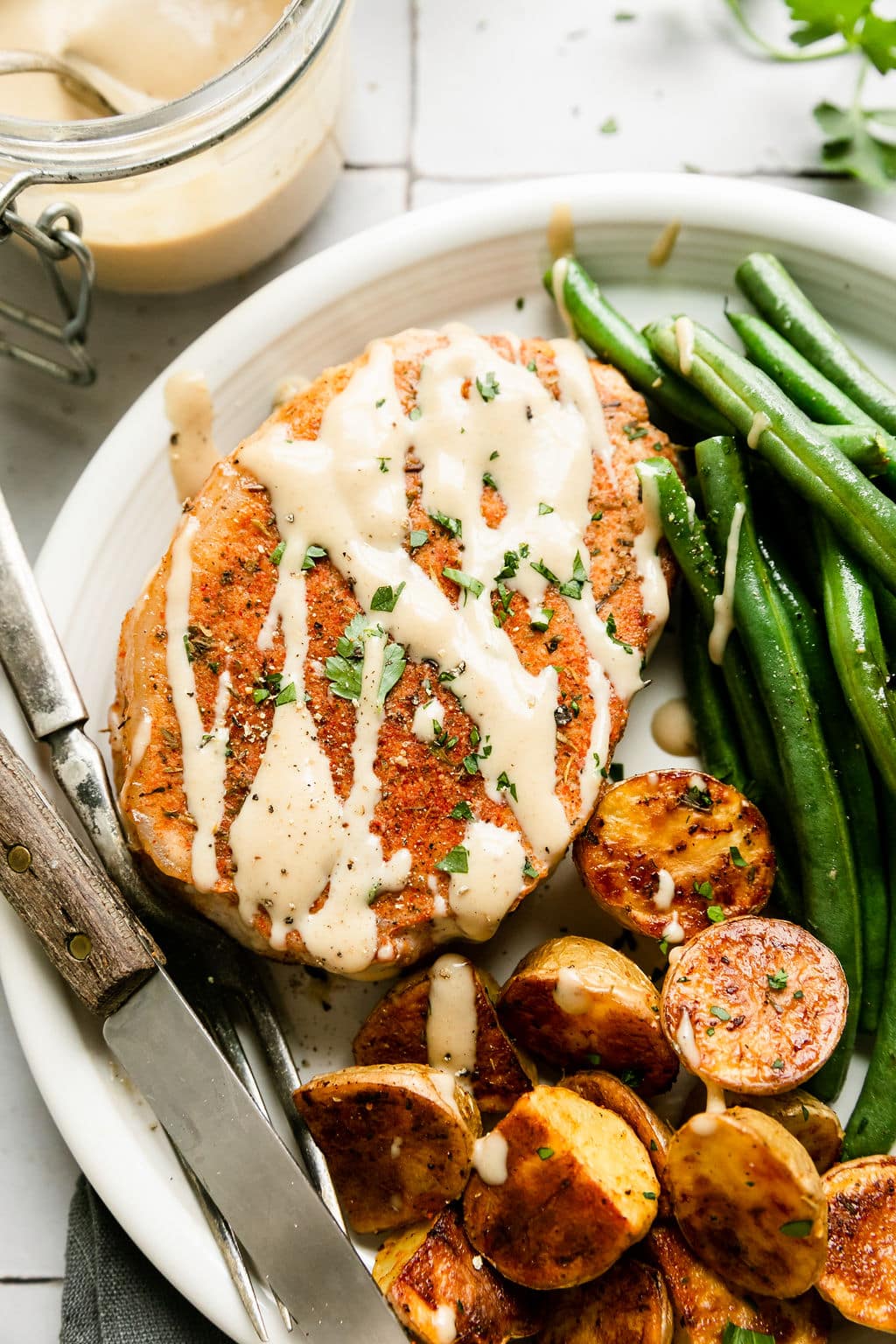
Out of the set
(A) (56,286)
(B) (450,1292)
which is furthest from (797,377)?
(B) (450,1292)

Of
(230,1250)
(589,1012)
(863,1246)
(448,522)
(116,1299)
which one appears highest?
(448,522)

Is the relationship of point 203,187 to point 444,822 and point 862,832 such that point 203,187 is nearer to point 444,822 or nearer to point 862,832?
point 444,822

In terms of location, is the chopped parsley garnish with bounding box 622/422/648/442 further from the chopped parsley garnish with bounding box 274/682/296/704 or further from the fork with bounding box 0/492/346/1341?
the fork with bounding box 0/492/346/1341

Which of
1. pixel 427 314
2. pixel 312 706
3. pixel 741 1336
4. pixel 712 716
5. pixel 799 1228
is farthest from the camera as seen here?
pixel 427 314

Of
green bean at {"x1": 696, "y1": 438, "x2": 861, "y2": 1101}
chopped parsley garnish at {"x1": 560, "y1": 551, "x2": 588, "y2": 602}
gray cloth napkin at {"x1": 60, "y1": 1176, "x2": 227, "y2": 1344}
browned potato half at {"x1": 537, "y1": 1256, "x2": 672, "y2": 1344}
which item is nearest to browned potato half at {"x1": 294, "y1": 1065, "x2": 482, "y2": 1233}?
browned potato half at {"x1": 537, "y1": 1256, "x2": 672, "y2": 1344}

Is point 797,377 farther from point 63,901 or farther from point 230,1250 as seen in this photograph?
point 230,1250

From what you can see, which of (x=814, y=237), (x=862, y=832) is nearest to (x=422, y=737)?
(x=862, y=832)
